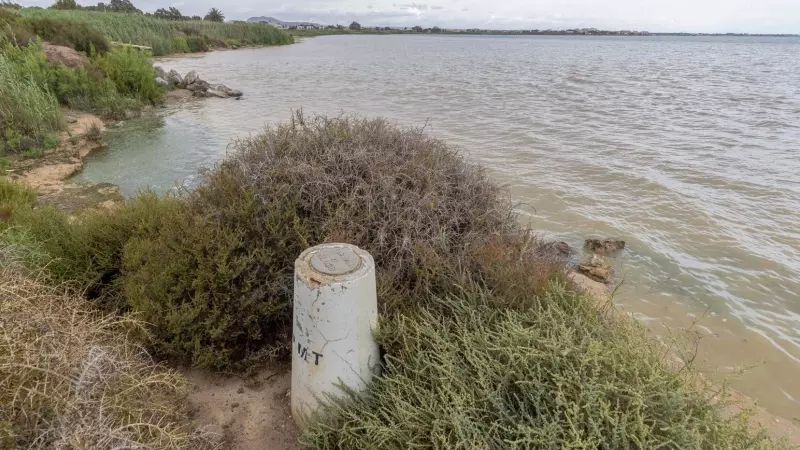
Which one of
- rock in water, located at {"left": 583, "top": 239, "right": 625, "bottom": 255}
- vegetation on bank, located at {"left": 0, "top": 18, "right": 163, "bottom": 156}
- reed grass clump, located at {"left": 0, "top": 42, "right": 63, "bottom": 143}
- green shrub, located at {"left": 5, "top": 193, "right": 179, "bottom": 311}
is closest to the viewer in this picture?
green shrub, located at {"left": 5, "top": 193, "right": 179, "bottom": 311}

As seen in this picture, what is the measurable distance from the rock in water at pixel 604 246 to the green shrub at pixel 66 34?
19380mm

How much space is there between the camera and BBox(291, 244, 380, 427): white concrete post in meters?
2.48

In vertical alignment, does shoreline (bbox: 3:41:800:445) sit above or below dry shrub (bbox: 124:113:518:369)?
below

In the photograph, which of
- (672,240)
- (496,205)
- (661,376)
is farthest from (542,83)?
(661,376)

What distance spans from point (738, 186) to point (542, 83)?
16.0m

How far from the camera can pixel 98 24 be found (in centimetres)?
2900

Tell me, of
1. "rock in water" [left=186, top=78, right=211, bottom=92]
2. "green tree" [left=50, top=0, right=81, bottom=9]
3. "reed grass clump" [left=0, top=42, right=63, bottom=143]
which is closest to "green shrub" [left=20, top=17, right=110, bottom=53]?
"rock in water" [left=186, top=78, right=211, bottom=92]

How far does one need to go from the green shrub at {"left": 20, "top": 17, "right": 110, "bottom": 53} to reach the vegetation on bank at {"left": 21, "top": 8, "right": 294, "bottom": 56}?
6.87ft

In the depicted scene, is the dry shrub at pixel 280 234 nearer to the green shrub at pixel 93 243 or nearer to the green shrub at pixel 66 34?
the green shrub at pixel 93 243

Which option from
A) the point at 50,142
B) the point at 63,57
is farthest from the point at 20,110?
the point at 63,57

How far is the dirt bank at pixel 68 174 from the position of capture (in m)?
6.62

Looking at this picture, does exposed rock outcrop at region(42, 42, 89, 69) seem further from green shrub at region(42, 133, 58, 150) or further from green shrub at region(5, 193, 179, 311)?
green shrub at region(5, 193, 179, 311)

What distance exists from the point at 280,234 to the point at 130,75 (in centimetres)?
1523

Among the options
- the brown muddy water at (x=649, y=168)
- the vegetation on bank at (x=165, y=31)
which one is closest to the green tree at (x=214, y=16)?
the vegetation on bank at (x=165, y=31)
